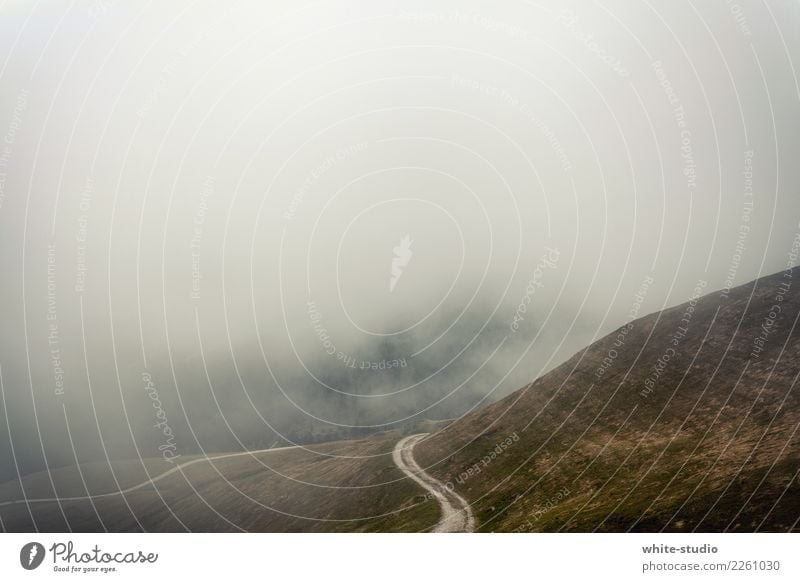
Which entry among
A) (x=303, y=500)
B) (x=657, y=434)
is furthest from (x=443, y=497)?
(x=303, y=500)

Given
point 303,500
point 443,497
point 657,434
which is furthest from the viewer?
point 303,500

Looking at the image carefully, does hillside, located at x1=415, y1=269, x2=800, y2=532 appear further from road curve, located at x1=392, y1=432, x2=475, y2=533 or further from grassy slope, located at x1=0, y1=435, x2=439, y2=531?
grassy slope, located at x1=0, y1=435, x2=439, y2=531

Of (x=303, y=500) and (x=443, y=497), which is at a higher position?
(x=443, y=497)

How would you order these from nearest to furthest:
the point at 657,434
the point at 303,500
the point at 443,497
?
the point at 443,497, the point at 657,434, the point at 303,500

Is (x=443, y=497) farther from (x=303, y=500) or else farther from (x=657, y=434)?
(x=303, y=500)

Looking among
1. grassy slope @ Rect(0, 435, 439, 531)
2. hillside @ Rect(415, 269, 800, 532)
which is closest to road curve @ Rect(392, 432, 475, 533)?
grassy slope @ Rect(0, 435, 439, 531)

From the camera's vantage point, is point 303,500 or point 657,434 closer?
point 657,434

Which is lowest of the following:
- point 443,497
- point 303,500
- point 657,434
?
point 303,500
